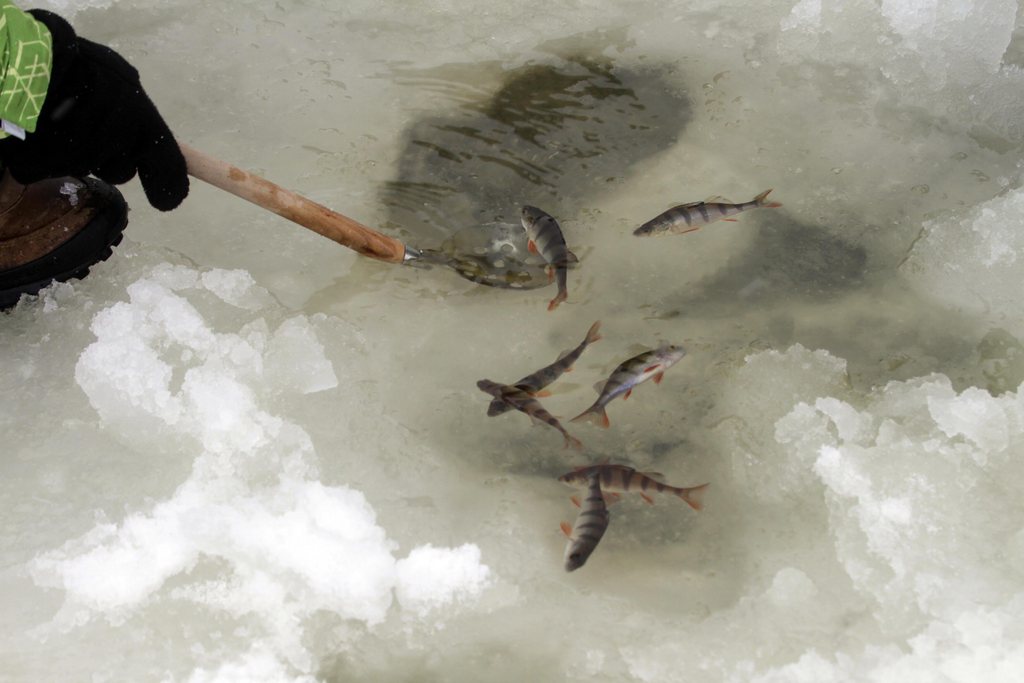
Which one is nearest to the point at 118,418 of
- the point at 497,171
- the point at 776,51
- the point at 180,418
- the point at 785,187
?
the point at 180,418

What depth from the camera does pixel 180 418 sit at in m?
3.07

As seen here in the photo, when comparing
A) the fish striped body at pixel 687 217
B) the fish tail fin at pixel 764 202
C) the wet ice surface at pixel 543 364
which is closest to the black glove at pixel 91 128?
the wet ice surface at pixel 543 364

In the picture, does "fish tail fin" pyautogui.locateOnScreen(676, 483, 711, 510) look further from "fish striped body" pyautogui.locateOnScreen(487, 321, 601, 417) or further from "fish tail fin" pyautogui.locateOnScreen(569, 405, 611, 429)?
"fish striped body" pyautogui.locateOnScreen(487, 321, 601, 417)

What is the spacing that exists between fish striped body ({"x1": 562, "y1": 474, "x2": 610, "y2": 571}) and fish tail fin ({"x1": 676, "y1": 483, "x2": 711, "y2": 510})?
0.84ft

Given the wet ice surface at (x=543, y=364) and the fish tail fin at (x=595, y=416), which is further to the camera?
the fish tail fin at (x=595, y=416)

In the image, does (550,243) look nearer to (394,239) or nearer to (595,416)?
(394,239)

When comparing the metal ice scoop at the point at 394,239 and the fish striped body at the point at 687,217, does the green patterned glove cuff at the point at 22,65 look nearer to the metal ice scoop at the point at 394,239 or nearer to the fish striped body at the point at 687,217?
the metal ice scoop at the point at 394,239

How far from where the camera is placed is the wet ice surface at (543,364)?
2.69 m

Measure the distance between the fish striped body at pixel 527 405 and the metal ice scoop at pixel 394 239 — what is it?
562 millimetres

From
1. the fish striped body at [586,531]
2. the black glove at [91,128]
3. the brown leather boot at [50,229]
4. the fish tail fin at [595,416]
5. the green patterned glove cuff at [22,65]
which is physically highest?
the green patterned glove cuff at [22,65]

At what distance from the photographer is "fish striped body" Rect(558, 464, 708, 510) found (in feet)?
9.29

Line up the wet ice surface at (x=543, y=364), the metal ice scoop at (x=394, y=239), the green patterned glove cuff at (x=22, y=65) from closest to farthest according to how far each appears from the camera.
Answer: the green patterned glove cuff at (x=22, y=65) → the wet ice surface at (x=543, y=364) → the metal ice scoop at (x=394, y=239)

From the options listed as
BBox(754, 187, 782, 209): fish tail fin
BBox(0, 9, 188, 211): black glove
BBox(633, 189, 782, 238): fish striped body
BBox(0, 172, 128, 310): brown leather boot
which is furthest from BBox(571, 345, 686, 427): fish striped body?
BBox(0, 172, 128, 310): brown leather boot

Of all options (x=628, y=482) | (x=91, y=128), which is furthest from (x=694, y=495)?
(x=91, y=128)
